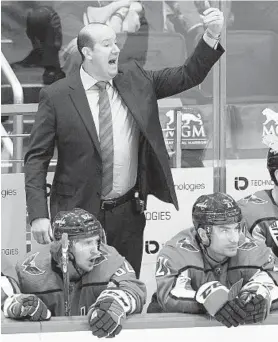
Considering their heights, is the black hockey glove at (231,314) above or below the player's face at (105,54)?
below

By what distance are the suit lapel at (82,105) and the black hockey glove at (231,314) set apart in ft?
2.64

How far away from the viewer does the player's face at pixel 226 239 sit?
14.0ft

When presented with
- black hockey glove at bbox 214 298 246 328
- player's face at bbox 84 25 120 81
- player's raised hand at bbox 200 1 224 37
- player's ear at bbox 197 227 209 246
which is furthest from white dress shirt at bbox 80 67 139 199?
black hockey glove at bbox 214 298 246 328

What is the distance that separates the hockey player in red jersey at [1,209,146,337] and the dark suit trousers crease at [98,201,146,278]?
0.55 feet

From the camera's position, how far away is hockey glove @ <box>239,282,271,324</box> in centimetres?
400

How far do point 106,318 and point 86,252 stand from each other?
0.34 meters

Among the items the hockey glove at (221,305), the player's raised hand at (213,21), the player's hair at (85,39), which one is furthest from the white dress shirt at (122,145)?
the hockey glove at (221,305)

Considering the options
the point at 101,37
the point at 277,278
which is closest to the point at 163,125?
the point at 101,37

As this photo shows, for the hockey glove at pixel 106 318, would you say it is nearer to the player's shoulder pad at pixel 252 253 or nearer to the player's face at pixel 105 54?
the player's shoulder pad at pixel 252 253

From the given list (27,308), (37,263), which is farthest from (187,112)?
(27,308)

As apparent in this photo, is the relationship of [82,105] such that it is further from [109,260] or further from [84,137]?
[109,260]

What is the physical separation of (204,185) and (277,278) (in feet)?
2.02

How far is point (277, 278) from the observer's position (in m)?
4.26

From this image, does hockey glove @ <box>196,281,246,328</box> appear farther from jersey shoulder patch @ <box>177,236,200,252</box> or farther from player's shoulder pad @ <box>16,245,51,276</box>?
player's shoulder pad @ <box>16,245,51,276</box>
